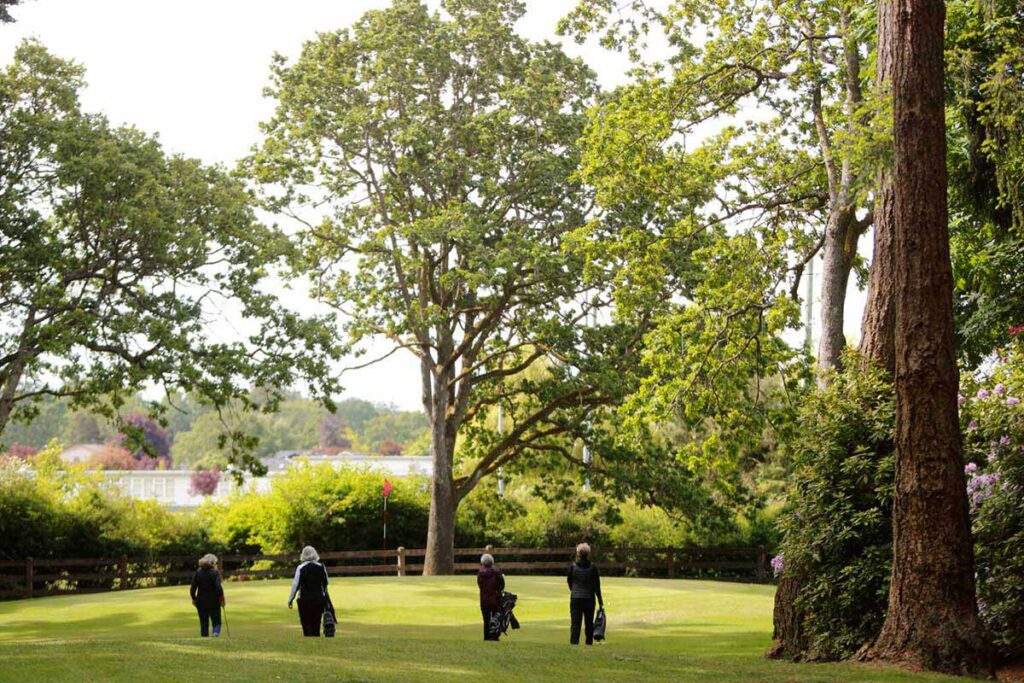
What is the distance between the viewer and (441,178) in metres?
33.0

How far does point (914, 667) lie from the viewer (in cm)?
1238

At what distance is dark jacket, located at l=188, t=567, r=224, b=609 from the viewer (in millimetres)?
18875

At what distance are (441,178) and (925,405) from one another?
21.8 metres

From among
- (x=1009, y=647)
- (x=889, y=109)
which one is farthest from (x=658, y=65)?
(x=1009, y=647)


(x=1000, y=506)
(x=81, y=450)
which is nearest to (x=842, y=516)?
(x=1000, y=506)

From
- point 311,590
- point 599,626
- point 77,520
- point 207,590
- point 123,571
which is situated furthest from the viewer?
point 77,520

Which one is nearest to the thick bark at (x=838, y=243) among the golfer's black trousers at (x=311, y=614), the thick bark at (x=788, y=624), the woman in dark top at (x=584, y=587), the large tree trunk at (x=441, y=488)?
the thick bark at (x=788, y=624)

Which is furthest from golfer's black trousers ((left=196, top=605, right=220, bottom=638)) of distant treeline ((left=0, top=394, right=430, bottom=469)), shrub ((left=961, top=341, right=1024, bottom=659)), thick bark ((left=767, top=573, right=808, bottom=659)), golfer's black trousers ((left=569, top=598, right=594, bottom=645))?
distant treeline ((left=0, top=394, right=430, bottom=469))

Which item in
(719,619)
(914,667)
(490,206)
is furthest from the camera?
(490,206)

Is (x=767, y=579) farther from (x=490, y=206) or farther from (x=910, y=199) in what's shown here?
(x=910, y=199)

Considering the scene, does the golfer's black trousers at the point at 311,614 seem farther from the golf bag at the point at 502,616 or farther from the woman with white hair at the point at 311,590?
the golf bag at the point at 502,616

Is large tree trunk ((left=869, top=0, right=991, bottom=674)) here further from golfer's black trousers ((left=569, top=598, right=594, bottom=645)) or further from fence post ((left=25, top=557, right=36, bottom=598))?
fence post ((left=25, top=557, right=36, bottom=598))

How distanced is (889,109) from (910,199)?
99.4 inches

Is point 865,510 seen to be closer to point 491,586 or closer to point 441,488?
point 491,586
